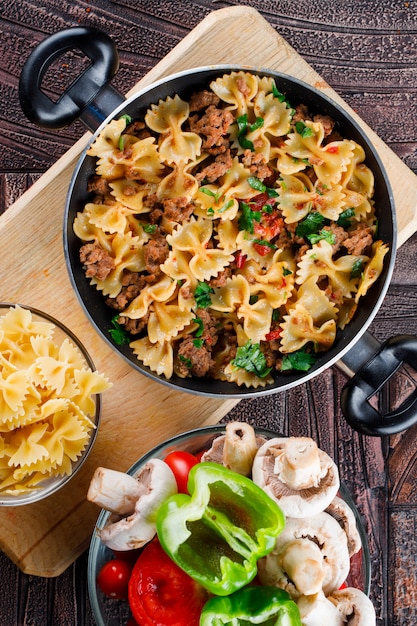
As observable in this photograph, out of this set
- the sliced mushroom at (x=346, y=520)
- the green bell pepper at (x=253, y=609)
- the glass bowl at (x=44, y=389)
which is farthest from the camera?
the glass bowl at (x=44, y=389)

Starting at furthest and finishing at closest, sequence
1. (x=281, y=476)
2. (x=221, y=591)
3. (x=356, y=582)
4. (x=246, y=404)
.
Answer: (x=246, y=404), (x=356, y=582), (x=281, y=476), (x=221, y=591)

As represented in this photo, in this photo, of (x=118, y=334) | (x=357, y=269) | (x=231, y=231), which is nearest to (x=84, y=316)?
(x=118, y=334)

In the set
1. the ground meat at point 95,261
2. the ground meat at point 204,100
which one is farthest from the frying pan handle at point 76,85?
the ground meat at point 95,261

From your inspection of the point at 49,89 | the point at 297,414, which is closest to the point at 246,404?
the point at 297,414

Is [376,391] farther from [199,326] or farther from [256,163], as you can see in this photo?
[256,163]

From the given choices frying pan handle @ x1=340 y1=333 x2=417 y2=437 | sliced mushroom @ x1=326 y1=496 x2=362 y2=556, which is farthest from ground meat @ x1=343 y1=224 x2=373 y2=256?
sliced mushroom @ x1=326 y1=496 x2=362 y2=556

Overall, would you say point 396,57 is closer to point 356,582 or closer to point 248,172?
point 248,172

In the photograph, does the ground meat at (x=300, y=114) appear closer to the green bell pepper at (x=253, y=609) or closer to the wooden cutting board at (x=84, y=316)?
the wooden cutting board at (x=84, y=316)

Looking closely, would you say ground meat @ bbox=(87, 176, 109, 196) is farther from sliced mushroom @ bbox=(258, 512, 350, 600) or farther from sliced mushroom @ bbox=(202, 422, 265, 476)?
sliced mushroom @ bbox=(258, 512, 350, 600)
